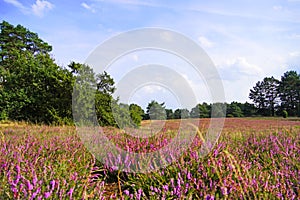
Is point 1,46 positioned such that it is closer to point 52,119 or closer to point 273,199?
point 52,119

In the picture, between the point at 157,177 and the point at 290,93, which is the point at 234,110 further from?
the point at 157,177

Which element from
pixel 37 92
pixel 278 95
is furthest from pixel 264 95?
pixel 37 92

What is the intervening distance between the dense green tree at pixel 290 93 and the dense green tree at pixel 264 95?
942 millimetres

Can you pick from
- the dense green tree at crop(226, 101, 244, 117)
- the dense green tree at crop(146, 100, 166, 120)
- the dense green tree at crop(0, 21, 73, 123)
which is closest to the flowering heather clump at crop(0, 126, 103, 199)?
the dense green tree at crop(146, 100, 166, 120)

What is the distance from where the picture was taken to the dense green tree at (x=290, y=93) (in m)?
37.5

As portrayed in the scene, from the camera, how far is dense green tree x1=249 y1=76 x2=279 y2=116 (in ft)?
129

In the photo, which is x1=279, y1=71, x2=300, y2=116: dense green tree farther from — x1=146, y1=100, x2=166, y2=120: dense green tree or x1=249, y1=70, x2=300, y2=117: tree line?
x1=146, y1=100, x2=166, y2=120: dense green tree

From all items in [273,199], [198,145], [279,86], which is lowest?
[273,199]

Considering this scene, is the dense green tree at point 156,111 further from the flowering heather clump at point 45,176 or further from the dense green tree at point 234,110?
the dense green tree at point 234,110

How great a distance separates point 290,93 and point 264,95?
10.8 ft

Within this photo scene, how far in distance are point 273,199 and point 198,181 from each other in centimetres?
64

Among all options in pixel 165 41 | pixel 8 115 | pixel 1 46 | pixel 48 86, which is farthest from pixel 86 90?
pixel 1 46

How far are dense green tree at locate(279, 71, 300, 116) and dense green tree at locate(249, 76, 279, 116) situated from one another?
3.09 ft

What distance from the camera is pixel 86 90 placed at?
38.8 ft
